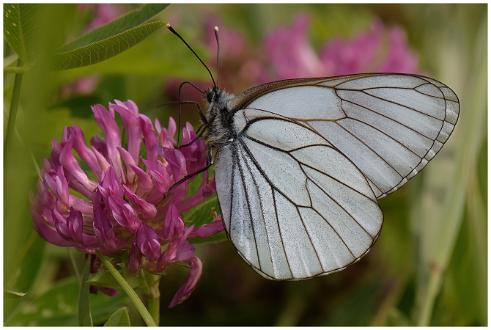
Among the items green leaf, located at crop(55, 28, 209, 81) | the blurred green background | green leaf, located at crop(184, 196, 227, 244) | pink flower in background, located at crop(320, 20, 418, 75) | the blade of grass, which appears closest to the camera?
green leaf, located at crop(184, 196, 227, 244)

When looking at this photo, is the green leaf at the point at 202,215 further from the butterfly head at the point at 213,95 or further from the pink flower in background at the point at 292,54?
the pink flower in background at the point at 292,54

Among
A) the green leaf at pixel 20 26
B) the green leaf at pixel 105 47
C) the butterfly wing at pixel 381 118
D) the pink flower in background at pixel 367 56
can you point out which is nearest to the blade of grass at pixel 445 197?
the pink flower in background at pixel 367 56

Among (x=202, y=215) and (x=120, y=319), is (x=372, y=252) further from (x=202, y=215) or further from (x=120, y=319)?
(x=120, y=319)

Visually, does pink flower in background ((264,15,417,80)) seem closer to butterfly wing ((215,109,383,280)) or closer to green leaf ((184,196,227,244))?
butterfly wing ((215,109,383,280))

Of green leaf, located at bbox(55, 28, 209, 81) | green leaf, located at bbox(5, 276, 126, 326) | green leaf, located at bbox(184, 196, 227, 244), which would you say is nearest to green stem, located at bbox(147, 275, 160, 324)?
green leaf, located at bbox(184, 196, 227, 244)

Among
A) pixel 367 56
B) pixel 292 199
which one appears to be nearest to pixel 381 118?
pixel 292 199

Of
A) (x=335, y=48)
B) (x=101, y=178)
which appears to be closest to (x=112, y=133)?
(x=101, y=178)
